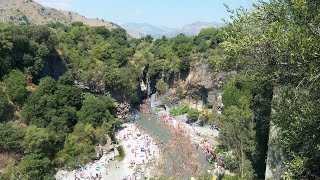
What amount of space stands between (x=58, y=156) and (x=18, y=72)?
502 inches

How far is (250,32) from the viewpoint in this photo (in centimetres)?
962

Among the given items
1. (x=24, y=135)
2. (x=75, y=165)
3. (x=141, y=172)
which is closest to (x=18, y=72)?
(x=24, y=135)

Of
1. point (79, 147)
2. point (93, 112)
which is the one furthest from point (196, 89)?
point (79, 147)

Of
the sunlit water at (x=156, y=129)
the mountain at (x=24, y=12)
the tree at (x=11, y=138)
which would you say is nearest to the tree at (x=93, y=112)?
the sunlit water at (x=156, y=129)

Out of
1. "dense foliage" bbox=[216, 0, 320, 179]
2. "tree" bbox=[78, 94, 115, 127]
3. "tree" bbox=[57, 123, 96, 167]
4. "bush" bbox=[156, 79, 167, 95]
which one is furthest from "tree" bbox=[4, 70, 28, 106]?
"dense foliage" bbox=[216, 0, 320, 179]

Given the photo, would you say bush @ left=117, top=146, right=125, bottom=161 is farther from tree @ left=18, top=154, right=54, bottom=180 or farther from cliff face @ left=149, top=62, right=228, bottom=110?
cliff face @ left=149, top=62, right=228, bottom=110

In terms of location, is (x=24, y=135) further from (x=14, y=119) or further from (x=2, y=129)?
(x=14, y=119)

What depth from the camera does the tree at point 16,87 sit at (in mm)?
38875

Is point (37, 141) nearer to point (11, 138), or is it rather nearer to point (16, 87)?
point (11, 138)

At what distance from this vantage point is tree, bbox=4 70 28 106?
128ft

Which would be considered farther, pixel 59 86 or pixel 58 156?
pixel 59 86

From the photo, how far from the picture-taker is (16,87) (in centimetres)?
3909

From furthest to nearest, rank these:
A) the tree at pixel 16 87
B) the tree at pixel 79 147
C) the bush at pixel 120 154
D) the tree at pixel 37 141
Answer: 1. the bush at pixel 120 154
2. the tree at pixel 16 87
3. the tree at pixel 79 147
4. the tree at pixel 37 141

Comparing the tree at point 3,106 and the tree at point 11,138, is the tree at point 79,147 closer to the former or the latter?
the tree at point 11,138
